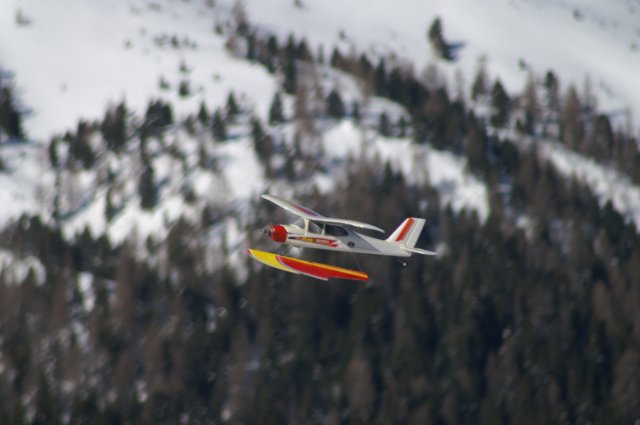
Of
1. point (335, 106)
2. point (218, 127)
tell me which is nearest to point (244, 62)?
point (335, 106)

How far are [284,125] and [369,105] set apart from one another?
35.7 feet

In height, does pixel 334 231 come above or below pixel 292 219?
above

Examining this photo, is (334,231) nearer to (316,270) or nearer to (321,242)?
(321,242)

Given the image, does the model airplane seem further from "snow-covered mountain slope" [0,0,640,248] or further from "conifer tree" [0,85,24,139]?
"conifer tree" [0,85,24,139]

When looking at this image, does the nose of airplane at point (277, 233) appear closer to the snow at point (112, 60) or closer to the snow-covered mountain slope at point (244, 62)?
the snow at point (112, 60)

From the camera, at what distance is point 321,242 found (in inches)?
2181

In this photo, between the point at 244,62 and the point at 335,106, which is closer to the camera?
the point at 335,106

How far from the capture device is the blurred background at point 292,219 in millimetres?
110062

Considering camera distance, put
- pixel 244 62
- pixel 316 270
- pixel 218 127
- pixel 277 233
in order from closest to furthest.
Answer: pixel 277 233 < pixel 316 270 < pixel 218 127 < pixel 244 62

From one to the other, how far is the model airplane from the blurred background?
48376mm

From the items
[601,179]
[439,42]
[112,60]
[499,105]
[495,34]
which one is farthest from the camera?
[495,34]

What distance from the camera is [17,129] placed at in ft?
442

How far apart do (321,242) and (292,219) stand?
6096 centimetres

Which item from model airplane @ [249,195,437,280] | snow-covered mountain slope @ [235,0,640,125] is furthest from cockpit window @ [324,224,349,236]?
snow-covered mountain slope @ [235,0,640,125]
